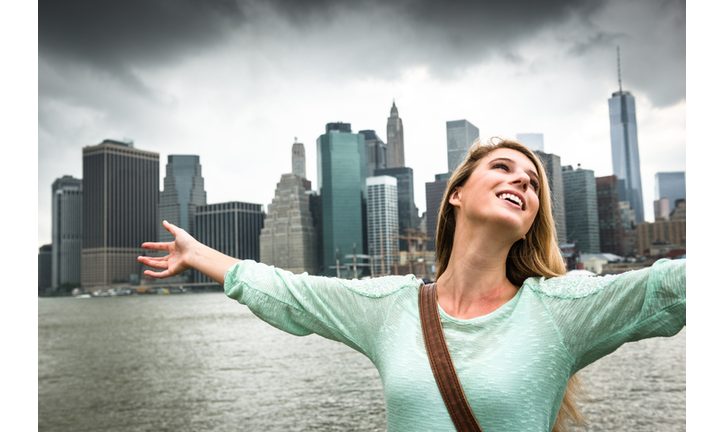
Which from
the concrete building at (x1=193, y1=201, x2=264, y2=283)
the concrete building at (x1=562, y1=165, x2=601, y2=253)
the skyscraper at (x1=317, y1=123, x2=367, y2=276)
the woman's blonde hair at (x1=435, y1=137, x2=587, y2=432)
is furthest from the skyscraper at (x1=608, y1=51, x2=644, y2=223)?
the concrete building at (x1=193, y1=201, x2=264, y2=283)

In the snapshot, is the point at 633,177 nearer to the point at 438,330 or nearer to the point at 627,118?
the point at 627,118

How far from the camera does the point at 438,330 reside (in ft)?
5.07

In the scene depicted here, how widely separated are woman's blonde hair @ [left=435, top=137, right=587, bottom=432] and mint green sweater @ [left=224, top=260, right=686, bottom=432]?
128 mm

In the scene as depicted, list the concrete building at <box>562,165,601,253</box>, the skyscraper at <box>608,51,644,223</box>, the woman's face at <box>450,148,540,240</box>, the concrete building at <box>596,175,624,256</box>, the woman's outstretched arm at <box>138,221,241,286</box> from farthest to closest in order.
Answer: the skyscraper at <box>608,51,644,223</box> → the concrete building at <box>596,175,624,256</box> → the concrete building at <box>562,165,601,253</box> → the woman's outstretched arm at <box>138,221,241,286</box> → the woman's face at <box>450,148,540,240</box>

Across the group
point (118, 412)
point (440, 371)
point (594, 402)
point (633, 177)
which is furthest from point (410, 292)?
point (633, 177)

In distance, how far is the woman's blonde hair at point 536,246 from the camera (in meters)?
1.78

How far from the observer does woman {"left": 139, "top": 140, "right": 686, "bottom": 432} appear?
1432 mm

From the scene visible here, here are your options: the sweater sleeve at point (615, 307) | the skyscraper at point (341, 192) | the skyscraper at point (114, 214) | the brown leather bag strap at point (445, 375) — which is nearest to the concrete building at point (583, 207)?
the sweater sleeve at point (615, 307)

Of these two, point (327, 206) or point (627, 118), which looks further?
point (327, 206)

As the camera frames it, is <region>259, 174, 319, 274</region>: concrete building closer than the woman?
No

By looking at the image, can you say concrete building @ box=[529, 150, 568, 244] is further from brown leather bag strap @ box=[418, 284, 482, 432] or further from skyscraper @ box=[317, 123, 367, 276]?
skyscraper @ box=[317, 123, 367, 276]

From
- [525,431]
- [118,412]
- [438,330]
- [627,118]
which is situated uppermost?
[627,118]

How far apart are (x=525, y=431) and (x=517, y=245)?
661 millimetres

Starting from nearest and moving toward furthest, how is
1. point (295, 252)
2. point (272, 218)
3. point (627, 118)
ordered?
point (627, 118) → point (295, 252) → point (272, 218)
